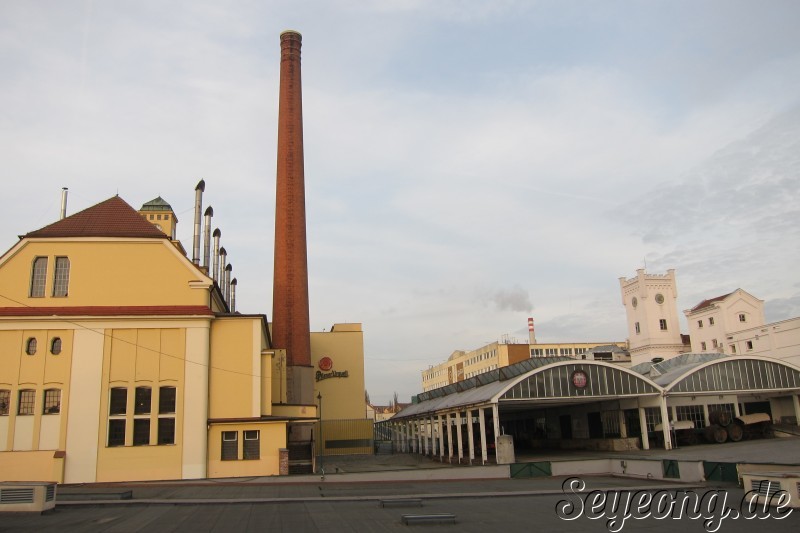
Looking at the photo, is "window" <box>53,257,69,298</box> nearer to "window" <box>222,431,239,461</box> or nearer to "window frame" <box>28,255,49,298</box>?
"window frame" <box>28,255,49,298</box>

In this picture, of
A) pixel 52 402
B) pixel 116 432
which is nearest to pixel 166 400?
pixel 116 432

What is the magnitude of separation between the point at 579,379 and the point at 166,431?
76.9ft

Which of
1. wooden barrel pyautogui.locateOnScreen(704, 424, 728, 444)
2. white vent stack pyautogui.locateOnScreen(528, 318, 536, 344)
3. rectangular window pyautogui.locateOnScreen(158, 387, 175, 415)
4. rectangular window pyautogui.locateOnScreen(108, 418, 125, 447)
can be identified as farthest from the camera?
white vent stack pyautogui.locateOnScreen(528, 318, 536, 344)

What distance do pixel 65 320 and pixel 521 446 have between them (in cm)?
4645

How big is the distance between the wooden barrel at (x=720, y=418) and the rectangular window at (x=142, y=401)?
36352mm

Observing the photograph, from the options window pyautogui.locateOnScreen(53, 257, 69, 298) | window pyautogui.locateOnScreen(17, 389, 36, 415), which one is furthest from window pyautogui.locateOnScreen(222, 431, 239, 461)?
window pyautogui.locateOnScreen(53, 257, 69, 298)

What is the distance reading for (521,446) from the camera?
6594cm

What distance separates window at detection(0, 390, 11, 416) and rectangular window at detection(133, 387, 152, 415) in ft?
19.0

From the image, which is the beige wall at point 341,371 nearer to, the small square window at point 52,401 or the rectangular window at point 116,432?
the rectangular window at point 116,432

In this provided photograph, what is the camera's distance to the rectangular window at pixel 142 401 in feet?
106

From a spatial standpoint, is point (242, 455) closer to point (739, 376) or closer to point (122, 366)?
point (122, 366)

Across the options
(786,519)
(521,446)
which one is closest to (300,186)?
(521,446)

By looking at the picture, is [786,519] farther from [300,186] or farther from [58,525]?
[300,186]

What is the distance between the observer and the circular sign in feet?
130
